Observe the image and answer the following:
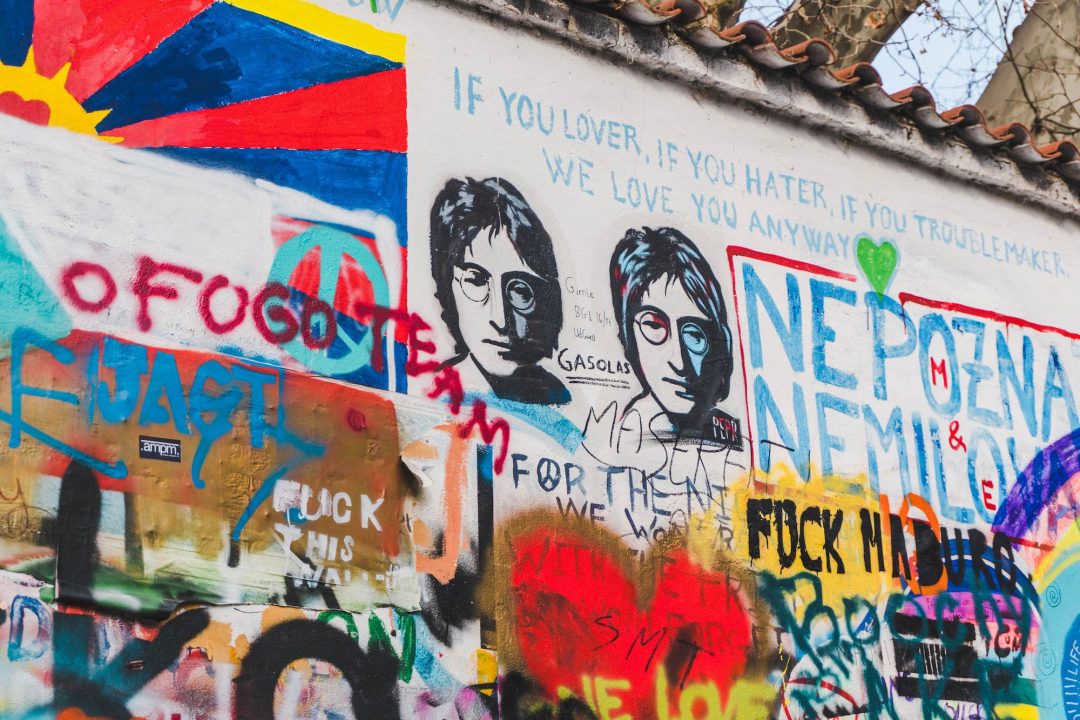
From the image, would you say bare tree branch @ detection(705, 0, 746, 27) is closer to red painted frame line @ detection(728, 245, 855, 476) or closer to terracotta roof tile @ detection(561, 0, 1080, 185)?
terracotta roof tile @ detection(561, 0, 1080, 185)

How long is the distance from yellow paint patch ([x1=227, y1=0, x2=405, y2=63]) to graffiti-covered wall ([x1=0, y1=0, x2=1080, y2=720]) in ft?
0.04

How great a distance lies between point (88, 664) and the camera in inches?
153

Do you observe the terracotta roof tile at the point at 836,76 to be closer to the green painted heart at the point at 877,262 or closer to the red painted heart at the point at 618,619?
the green painted heart at the point at 877,262

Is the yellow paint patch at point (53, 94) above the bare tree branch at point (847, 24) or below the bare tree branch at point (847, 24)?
below

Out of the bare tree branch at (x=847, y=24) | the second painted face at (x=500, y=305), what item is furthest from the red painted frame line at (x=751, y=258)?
the bare tree branch at (x=847, y=24)

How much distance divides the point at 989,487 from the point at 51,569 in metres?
4.53

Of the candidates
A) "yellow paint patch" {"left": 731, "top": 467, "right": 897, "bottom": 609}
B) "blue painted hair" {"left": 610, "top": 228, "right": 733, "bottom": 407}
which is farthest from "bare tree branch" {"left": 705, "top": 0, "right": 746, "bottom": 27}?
"yellow paint patch" {"left": 731, "top": 467, "right": 897, "bottom": 609}

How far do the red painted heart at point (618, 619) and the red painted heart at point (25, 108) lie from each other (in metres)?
2.16

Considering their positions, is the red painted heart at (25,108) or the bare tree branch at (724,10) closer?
the red painted heart at (25,108)

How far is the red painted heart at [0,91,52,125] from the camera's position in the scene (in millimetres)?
4137

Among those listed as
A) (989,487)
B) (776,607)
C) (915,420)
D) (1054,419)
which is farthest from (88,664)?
(1054,419)

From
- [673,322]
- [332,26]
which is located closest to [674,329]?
[673,322]

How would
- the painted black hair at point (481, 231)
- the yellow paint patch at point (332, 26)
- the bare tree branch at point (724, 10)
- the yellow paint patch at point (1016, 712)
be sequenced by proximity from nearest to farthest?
1. the yellow paint patch at point (332, 26)
2. the painted black hair at point (481, 231)
3. the yellow paint patch at point (1016, 712)
4. the bare tree branch at point (724, 10)

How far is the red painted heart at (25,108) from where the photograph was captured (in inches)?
163
